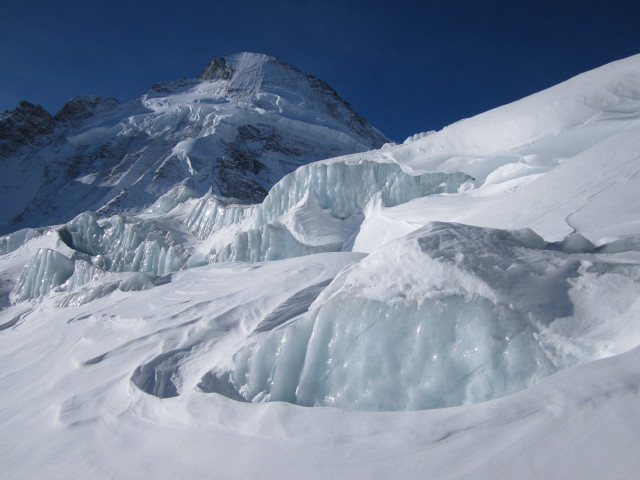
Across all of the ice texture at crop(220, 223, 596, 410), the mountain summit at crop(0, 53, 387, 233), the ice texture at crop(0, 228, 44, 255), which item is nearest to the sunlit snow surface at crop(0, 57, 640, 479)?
the ice texture at crop(220, 223, 596, 410)

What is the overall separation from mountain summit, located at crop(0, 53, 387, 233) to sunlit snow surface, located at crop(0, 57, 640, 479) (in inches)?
840

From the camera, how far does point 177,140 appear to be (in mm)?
33219

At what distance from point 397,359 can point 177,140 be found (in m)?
33.6

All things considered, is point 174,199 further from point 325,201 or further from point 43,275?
point 325,201

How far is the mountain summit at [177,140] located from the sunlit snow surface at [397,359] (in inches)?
840

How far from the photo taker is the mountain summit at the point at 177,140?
28.1m

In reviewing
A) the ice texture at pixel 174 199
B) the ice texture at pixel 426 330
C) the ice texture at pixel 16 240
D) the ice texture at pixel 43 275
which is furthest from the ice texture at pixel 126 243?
the ice texture at pixel 426 330

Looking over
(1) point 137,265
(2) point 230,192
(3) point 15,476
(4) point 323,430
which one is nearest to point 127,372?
(3) point 15,476

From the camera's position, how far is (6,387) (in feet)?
14.2

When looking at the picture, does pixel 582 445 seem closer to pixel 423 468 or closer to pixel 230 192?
pixel 423 468

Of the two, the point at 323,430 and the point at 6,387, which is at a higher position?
the point at 323,430

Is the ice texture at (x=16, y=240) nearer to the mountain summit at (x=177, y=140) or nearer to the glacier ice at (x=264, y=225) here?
the glacier ice at (x=264, y=225)

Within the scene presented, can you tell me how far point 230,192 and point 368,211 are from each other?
18178 millimetres

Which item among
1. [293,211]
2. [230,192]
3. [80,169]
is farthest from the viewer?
[80,169]
